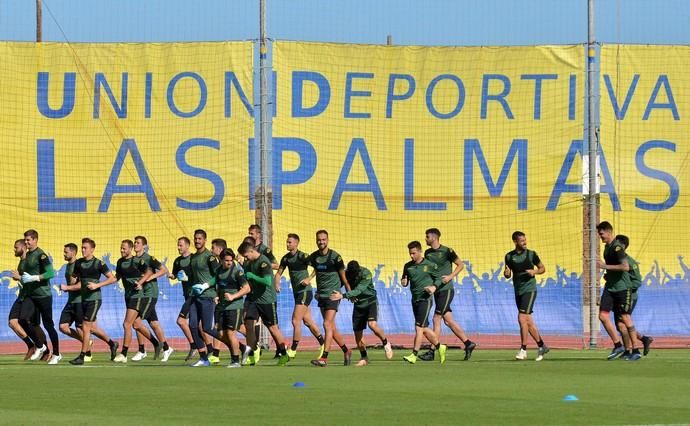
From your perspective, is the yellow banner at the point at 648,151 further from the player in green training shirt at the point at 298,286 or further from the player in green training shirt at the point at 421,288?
the player in green training shirt at the point at 298,286

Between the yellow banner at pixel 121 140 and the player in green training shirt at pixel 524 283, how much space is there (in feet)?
21.2

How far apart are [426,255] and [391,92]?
567 cm

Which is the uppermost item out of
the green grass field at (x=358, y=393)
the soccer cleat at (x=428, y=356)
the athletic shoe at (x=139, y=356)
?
the green grass field at (x=358, y=393)

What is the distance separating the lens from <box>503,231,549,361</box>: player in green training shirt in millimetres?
22656

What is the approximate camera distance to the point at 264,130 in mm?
27266

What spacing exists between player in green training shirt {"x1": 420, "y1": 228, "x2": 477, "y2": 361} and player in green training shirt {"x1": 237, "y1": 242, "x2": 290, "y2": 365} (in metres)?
2.38

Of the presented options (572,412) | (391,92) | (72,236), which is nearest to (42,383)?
(572,412)

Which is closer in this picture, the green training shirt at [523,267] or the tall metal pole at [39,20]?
the green training shirt at [523,267]

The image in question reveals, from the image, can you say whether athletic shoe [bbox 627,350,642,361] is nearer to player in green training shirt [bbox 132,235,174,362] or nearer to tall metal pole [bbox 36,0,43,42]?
player in green training shirt [bbox 132,235,174,362]

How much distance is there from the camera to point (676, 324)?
28422mm

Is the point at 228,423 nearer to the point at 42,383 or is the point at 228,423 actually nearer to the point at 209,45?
the point at 42,383

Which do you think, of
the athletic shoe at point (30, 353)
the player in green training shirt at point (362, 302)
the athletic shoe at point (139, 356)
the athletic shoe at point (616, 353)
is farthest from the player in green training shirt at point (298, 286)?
the athletic shoe at point (616, 353)

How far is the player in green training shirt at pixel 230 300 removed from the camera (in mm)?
21188

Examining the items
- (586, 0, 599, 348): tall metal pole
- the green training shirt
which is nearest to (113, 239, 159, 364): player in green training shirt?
the green training shirt
